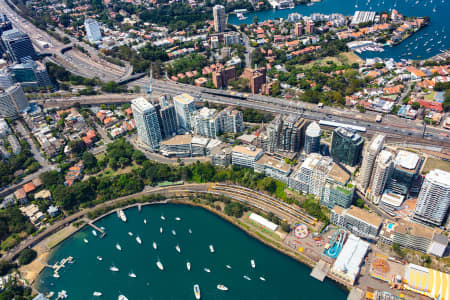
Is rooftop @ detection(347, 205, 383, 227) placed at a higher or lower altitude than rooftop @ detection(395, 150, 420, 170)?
lower

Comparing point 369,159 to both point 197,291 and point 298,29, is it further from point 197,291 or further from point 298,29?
point 298,29

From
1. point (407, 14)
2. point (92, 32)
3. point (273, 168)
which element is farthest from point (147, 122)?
point (407, 14)

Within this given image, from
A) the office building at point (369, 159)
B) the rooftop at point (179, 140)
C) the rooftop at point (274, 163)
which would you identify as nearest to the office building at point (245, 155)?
the rooftop at point (274, 163)

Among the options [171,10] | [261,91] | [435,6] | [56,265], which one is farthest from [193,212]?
[435,6]

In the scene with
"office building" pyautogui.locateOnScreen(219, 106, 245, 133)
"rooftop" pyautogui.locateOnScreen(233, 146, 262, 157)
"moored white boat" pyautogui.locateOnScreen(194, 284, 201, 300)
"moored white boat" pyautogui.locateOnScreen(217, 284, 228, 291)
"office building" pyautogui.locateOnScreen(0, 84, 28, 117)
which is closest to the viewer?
"moored white boat" pyautogui.locateOnScreen(194, 284, 201, 300)

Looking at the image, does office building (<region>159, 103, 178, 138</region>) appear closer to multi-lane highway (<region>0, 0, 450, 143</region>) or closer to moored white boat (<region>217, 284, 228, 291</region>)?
multi-lane highway (<region>0, 0, 450, 143</region>)

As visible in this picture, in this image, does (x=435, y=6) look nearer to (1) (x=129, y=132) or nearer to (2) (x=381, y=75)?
(2) (x=381, y=75)

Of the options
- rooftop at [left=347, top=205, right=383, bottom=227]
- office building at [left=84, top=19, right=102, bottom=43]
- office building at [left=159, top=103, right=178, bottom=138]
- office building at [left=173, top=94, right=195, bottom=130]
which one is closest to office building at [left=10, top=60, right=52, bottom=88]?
office building at [left=84, top=19, right=102, bottom=43]
